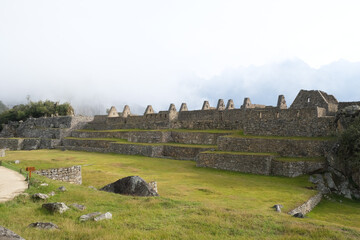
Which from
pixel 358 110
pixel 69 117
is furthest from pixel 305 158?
pixel 69 117

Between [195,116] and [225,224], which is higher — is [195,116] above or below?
above

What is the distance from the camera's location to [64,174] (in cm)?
1270

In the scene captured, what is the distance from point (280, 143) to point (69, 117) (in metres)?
35.0

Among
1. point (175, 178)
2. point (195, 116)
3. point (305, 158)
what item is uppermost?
point (195, 116)

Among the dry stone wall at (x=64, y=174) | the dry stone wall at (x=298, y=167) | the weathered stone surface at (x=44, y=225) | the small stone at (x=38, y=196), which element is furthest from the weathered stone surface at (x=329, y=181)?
the weathered stone surface at (x=44, y=225)

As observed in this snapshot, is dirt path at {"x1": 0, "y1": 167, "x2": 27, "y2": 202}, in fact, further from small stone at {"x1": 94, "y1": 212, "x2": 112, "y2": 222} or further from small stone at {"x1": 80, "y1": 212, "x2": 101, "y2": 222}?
small stone at {"x1": 94, "y1": 212, "x2": 112, "y2": 222}

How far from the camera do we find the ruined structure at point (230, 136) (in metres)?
17.6

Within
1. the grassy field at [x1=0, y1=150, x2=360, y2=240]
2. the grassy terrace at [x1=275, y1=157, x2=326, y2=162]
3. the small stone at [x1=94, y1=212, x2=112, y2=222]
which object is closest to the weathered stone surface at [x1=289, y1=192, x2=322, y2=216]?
the grassy field at [x1=0, y1=150, x2=360, y2=240]

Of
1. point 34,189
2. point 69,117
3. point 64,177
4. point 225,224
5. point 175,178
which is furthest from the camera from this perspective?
point 69,117

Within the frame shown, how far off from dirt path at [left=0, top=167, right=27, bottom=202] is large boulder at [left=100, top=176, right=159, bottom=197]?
289 cm

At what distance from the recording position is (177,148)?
25641 mm

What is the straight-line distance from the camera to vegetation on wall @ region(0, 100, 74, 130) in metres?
56.5

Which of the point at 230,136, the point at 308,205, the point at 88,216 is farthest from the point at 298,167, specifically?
the point at 88,216

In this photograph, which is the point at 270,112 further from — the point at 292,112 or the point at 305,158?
Answer: the point at 305,158
